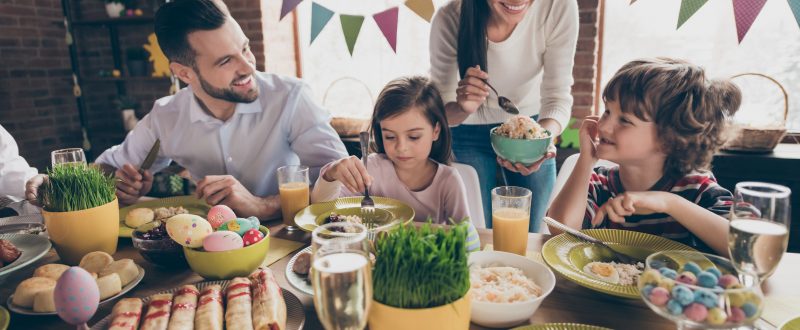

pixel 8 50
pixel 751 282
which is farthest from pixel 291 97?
pixel 8 50

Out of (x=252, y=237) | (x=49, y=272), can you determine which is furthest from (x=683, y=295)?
(x=49, y=272)

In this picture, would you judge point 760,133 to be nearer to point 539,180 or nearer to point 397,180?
point 539,180

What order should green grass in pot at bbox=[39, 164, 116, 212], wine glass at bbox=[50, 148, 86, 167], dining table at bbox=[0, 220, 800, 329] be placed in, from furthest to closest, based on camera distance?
wine glass at bbox=[50, 148, 86, 167] → green grass in pot at bbox=[39, 164, 116, 212] → dining table at bbox=[0, 220, 800, 329]

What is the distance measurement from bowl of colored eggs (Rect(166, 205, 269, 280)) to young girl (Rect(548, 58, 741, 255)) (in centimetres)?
95

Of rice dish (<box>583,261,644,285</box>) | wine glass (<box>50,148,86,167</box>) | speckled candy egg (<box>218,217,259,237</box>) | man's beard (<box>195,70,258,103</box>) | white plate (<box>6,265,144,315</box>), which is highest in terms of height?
man's beard (<box>195,70,258,103</box>)

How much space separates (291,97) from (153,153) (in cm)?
62

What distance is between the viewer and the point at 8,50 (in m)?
4.14

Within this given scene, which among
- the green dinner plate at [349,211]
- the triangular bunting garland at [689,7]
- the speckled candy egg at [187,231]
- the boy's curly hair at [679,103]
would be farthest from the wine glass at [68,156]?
the triangular bunting garland at [689,7]

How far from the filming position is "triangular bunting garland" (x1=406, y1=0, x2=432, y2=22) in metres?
2.90

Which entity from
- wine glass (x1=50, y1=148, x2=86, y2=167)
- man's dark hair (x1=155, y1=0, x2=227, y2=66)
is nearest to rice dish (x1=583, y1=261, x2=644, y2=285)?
wine glass (x1=50, y1=148, x2=86, y2=167)

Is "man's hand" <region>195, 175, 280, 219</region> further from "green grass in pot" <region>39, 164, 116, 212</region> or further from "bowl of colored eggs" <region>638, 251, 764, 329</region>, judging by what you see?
"bowl of colored eggs" <region>638, 251, 764, 329</region>

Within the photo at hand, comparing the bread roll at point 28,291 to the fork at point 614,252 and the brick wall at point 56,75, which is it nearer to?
the fork at point 614,252

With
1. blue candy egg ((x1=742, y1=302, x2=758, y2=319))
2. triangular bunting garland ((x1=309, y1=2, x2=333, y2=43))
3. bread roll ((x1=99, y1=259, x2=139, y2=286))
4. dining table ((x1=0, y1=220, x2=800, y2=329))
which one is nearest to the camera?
blue candy egg ((x1=742, y1=302, x2=758, y2=319))

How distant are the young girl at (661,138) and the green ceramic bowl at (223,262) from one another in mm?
960
